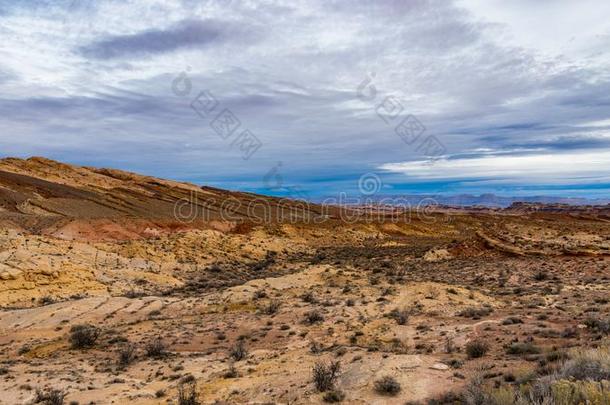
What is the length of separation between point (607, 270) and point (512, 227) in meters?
19.3

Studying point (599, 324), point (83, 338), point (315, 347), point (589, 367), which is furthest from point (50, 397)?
point (599, 324)

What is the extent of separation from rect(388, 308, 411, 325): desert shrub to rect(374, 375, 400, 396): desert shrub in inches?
248

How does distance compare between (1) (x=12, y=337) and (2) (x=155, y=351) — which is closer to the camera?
(2) (x=155, y=351)

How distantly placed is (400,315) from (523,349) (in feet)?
16.7

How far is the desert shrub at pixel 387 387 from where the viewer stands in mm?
8266

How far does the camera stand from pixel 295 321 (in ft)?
50.8

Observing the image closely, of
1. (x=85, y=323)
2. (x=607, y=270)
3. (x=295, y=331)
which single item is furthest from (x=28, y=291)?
(x=607, y=270)

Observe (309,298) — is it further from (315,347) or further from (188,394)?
(188,394)

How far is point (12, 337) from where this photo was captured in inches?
583

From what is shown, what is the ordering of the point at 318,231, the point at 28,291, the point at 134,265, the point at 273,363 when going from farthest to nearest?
the point at 318,231 < the point at 134,265 < the point at 28,291 < the point at 273,363

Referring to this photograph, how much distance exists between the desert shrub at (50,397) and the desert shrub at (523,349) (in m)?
9.27

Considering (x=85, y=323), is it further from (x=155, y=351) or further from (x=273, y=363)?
(x=273, y=363)

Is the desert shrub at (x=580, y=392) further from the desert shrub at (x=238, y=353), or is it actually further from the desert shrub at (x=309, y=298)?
the desert shrub at (x=309, y=298)

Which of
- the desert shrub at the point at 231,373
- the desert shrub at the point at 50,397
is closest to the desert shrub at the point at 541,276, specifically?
the desert shrub at the point at 231,373
